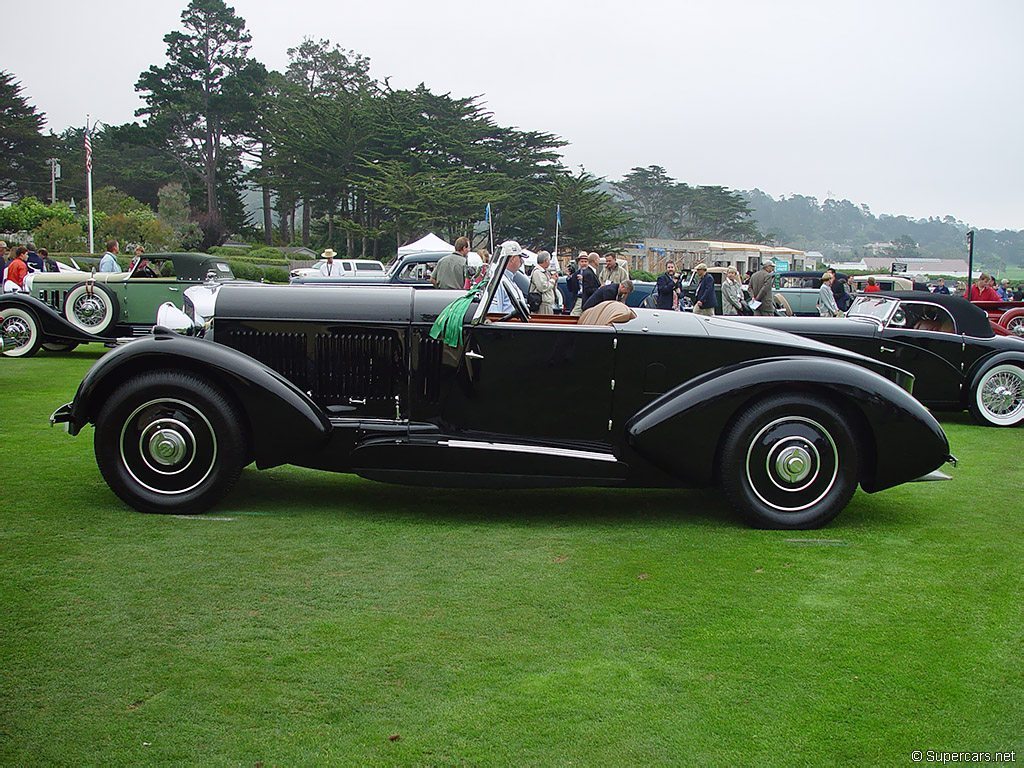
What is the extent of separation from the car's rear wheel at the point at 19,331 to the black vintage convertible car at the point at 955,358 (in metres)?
10.9

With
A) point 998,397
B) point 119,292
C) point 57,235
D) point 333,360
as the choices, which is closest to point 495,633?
point 333,360

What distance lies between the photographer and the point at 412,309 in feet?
19.4

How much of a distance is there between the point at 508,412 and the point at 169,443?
6.65 ft

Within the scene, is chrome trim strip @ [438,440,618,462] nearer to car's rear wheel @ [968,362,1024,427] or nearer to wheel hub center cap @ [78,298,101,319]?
car's rear wheel @ [968,362,1024,427]

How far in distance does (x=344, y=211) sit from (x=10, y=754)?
6593cm

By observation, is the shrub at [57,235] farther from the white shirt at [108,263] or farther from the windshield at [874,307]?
the windshield at [874,307]

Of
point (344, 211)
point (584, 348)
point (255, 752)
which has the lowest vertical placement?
point (255, 752)

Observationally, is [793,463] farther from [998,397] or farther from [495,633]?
[998,397]

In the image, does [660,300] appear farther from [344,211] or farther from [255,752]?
[344,211]

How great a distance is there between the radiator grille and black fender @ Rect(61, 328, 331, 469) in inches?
10.0

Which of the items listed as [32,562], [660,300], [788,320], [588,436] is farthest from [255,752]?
[660,300]

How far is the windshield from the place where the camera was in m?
10.4

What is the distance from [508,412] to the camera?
5.80 metres

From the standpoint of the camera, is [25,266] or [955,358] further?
[25,266]
